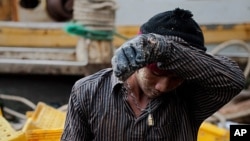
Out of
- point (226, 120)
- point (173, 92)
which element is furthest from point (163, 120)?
point (226, 120)

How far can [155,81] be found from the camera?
1.83 m

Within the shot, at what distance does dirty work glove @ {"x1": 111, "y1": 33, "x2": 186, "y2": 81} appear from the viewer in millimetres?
1638

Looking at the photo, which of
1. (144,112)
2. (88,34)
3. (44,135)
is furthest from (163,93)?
(88,34)

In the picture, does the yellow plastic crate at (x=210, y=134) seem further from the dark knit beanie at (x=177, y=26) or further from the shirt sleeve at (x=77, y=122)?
the dark knit beanie at (x=177, y=26)

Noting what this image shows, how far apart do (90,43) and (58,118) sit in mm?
1136

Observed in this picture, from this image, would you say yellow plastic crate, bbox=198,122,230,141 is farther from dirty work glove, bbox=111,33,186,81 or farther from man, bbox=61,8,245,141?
dirty work glove, bbox=111,33,186,81

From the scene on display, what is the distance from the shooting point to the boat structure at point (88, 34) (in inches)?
178

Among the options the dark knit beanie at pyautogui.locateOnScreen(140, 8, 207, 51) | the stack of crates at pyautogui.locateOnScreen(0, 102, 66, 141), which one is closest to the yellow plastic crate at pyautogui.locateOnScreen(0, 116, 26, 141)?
the stack of crates at pyautogui.locateOnScreen(0, 102, 66, 141)

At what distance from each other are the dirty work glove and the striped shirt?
268mm

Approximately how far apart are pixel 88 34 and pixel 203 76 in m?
2.72

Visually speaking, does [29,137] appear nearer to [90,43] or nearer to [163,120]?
[163,120]

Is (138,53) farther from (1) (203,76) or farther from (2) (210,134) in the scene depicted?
(2) (210,134)

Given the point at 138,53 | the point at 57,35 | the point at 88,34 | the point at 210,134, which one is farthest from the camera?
the point at 57,35

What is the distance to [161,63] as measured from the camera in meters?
1.75
